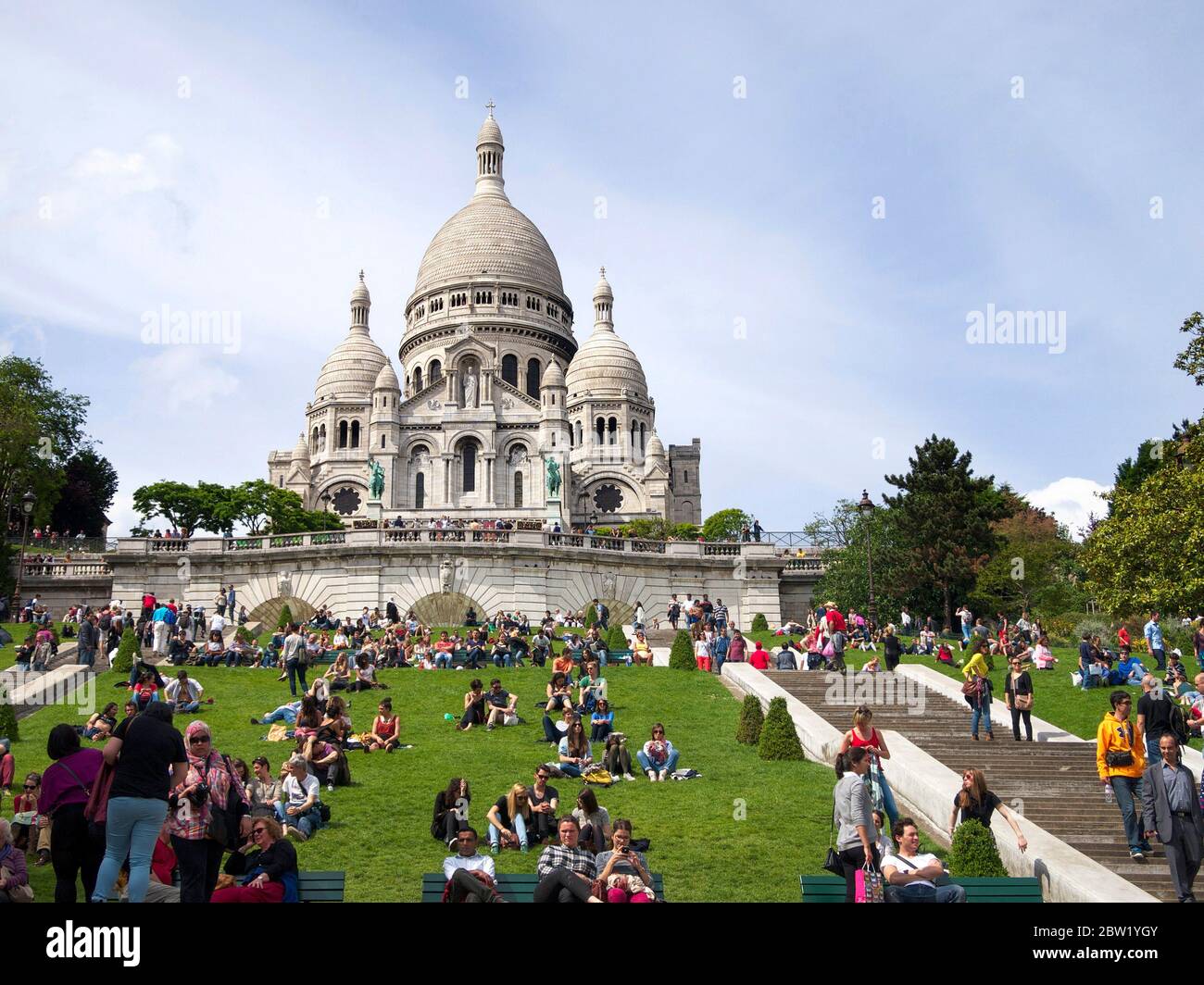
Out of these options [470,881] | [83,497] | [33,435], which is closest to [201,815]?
[470,881]

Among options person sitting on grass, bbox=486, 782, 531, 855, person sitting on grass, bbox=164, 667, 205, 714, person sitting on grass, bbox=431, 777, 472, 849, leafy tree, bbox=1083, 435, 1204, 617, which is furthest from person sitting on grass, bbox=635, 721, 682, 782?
leafy tree, bbox=1083, 435, 1204, 617

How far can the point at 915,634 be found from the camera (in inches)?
1435

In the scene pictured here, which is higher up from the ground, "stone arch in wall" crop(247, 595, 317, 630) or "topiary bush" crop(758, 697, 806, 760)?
"stone arch in wall" crop(247, 595, 317, 630)

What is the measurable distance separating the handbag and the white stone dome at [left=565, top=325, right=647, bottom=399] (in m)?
81.5

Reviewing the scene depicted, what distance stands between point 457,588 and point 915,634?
1338cm

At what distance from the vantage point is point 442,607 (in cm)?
3728

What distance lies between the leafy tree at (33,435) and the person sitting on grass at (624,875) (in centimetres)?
4123

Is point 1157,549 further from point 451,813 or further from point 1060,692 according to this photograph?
point 451,813

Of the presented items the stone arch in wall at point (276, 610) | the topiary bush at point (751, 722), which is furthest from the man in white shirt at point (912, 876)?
the stone arch in wall at point (276, 610)

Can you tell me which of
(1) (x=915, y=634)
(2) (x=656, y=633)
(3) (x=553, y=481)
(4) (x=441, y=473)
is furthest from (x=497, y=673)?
(4) (x=441, y=473)

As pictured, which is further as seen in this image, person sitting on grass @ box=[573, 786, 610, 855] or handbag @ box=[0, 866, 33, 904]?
person sitting on grass @ box=[573, 786, 610, 855]

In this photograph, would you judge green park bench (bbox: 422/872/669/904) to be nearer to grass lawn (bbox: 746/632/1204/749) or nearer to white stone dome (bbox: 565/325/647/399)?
grass lawn (bbox: 746/632/1204/749)

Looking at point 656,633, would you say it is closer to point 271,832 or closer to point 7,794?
point 7,794

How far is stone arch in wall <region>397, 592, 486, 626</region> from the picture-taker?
3700 centimetres
